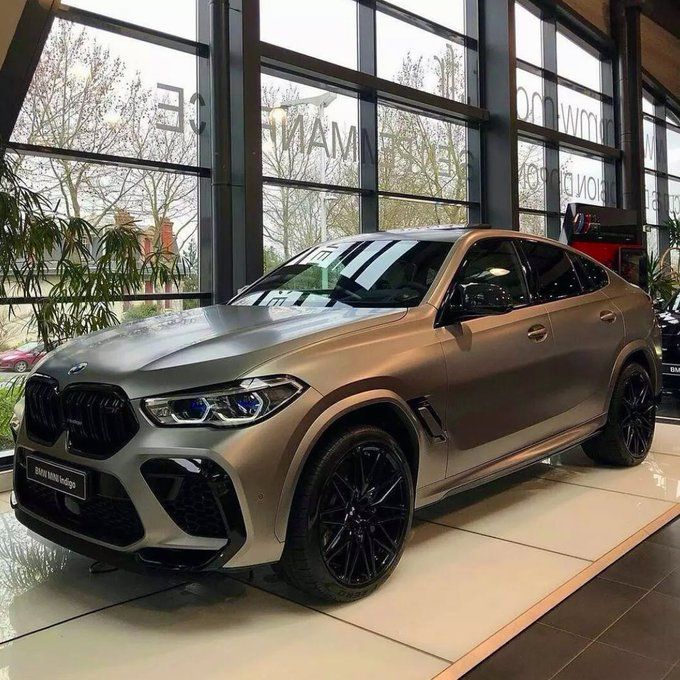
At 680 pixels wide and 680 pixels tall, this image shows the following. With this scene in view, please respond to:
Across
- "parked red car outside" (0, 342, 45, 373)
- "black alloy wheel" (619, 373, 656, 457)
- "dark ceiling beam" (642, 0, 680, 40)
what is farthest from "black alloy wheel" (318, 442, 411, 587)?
"dark ceiling beam" (642, 0, 680, 40)

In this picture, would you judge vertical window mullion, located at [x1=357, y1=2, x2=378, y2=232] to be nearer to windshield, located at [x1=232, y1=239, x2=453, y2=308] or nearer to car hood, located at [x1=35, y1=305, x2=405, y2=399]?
Result: windshield, located at [x1=232, y1=239, x2=453, y2=308]

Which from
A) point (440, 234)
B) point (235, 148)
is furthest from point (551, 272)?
point (235, 148)

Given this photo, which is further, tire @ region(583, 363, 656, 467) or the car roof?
tire @ region(583, 363, 656, 467)

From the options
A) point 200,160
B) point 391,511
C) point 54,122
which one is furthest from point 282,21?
point 391,511

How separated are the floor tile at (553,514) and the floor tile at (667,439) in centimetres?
130

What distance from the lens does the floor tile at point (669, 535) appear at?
3334 millimetres

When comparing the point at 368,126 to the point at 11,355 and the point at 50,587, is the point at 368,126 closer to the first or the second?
the point at 11,355

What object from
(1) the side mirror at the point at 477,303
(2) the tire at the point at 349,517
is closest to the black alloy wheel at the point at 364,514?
(2) the tire at the point at 349,517

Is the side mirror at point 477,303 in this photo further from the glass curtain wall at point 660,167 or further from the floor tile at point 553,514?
the glass curtain wall at point 660,167

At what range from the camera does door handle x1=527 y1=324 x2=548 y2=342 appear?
351 cm

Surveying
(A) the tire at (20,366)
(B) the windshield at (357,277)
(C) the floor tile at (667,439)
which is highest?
(B) the windshield at (357,277)

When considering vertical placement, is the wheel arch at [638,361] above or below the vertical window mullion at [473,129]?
below

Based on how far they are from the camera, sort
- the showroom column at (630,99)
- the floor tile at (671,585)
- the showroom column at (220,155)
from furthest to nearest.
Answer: the showroom column at (630,99), the showroom column at (220,155), the floor tile at (671,585)

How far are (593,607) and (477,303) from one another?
4.06ft
